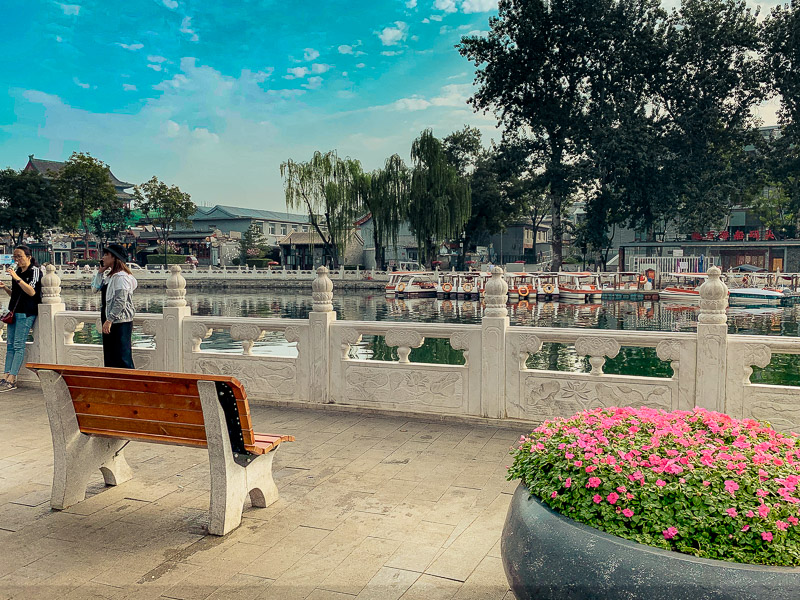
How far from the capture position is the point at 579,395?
5.29 meters

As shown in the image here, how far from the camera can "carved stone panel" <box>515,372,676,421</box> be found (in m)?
5.14

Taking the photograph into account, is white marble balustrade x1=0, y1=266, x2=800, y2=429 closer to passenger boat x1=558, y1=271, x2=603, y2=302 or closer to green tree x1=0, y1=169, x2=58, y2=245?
passenger boat x1=558, y1=271, x2=603, y2=302

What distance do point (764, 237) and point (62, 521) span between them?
138ft

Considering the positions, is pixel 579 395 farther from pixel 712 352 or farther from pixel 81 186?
Answer: pixel 81 186

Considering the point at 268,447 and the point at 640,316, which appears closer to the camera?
the point at 268,447

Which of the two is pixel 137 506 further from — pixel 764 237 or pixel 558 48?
pixel 764 237

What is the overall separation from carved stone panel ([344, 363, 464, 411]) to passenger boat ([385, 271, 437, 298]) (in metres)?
30.9

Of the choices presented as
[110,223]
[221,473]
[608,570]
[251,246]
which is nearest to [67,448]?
[221,473]

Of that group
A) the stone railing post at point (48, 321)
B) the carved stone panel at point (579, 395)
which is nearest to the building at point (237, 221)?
the stone railing post at point (48, 321)

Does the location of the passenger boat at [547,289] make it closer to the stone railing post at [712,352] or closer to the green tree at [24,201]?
the stone railing post at [712,352]

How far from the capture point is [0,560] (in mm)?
3023

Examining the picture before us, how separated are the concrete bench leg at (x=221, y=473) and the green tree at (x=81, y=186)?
5007 cm

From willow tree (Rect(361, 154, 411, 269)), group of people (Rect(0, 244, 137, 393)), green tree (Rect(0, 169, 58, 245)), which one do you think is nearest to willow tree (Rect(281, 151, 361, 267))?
willow tree (Rect(361, 154, 411, 269))

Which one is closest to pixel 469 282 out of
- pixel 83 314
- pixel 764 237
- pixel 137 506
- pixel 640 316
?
pixel 640 316
